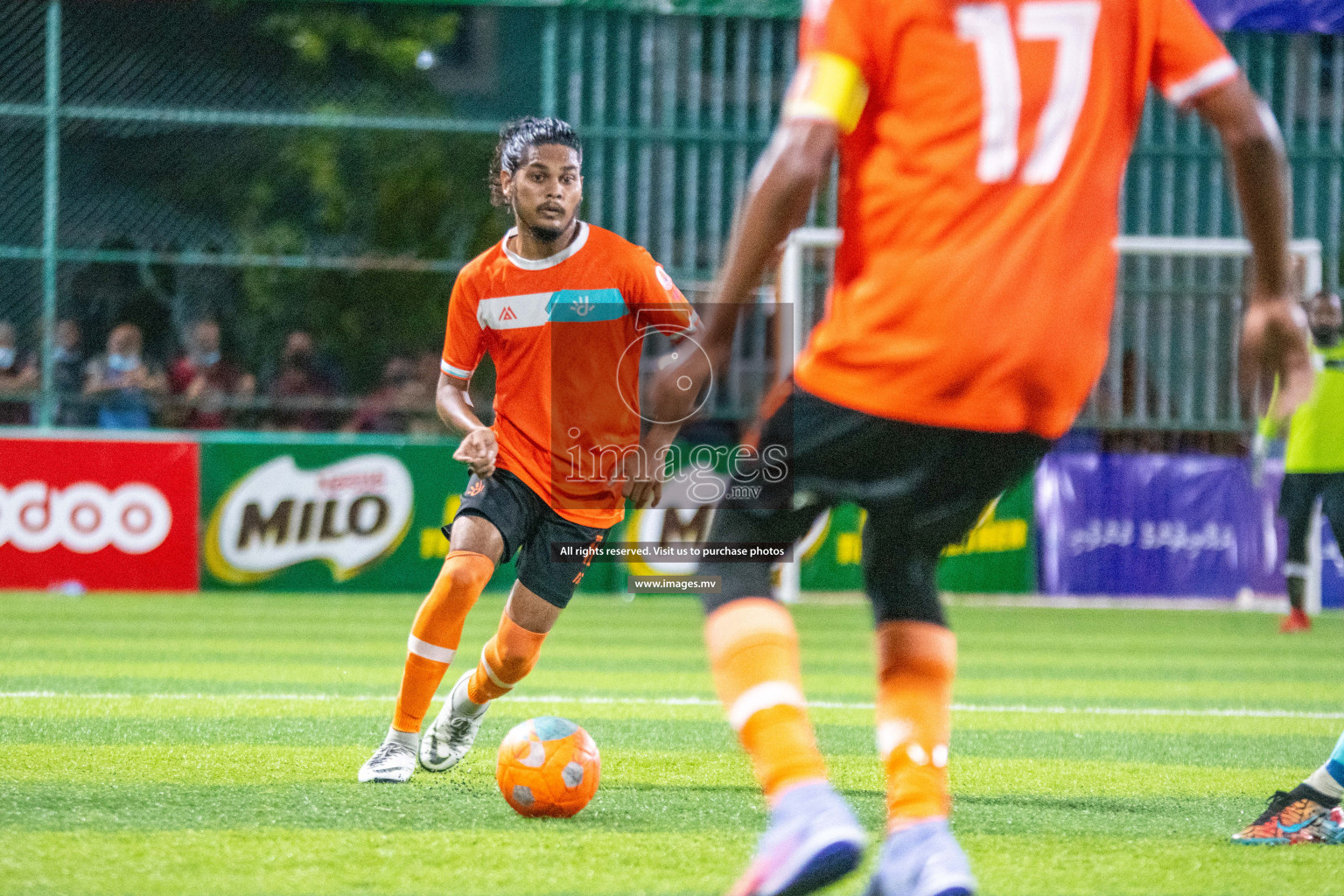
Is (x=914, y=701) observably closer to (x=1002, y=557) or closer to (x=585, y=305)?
(x=585, y=305)

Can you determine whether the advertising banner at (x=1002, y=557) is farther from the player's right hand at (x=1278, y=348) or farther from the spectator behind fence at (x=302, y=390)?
the player's right hand at (x=1278, y=348)

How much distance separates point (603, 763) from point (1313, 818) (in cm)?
238

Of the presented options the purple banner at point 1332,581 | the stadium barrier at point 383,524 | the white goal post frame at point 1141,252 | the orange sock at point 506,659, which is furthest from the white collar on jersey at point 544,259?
the purple banner at point 1332,581

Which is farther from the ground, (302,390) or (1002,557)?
(302,390)

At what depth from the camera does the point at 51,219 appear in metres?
14.0

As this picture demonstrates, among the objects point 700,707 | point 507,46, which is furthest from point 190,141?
point 700,707

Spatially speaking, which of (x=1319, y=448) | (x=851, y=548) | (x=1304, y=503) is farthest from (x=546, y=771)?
(x=851, y=548)

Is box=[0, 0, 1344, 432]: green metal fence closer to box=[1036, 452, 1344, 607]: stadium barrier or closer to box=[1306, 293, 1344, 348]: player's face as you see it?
box=[1036, 452, 1344, 607]: stadium barrier

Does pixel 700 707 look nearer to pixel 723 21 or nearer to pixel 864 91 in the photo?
pixel 864 91

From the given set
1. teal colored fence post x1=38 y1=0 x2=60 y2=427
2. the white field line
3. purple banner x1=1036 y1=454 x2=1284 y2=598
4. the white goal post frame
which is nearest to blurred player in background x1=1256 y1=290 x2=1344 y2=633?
the white goal post frame

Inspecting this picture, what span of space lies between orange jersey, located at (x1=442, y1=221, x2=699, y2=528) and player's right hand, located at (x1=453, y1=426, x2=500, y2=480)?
0.83 feet

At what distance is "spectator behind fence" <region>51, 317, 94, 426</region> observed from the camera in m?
13.8

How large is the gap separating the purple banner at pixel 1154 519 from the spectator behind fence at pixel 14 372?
8666mm

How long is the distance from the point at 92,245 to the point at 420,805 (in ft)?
36.9
